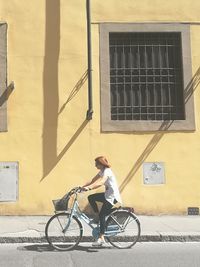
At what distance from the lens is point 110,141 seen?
40.7 feet

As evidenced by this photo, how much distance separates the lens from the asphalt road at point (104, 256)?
7.77 meters

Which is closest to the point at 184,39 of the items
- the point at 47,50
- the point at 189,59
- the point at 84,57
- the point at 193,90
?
the point at 189,59

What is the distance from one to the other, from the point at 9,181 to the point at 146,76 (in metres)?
4.21

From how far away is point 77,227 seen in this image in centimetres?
899

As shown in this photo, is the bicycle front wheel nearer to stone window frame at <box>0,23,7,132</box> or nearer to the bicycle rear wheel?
the bicycle rear wheel

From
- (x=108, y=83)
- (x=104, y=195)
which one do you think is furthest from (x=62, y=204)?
(x=108, y=83)

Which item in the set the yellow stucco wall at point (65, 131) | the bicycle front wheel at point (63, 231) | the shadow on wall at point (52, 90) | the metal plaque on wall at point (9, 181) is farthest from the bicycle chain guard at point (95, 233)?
the metal plaque on wall at point (9, 181)

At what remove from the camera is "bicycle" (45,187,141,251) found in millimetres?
8945

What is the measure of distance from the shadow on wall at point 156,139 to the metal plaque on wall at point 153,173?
0.62 feet

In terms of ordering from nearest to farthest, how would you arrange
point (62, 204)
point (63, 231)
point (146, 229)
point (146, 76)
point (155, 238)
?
point (62, 204) < point (63, 231) < point (155, 238) < point (146, 229) < point (146, 76)

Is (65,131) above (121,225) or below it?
above

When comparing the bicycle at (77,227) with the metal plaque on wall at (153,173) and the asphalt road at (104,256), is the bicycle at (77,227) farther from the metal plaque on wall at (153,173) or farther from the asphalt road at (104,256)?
the metal plaque on wall at (153,173)

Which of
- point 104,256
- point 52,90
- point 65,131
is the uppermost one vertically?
point 52,90

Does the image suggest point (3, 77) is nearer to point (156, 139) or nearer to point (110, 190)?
point (156, 139)
